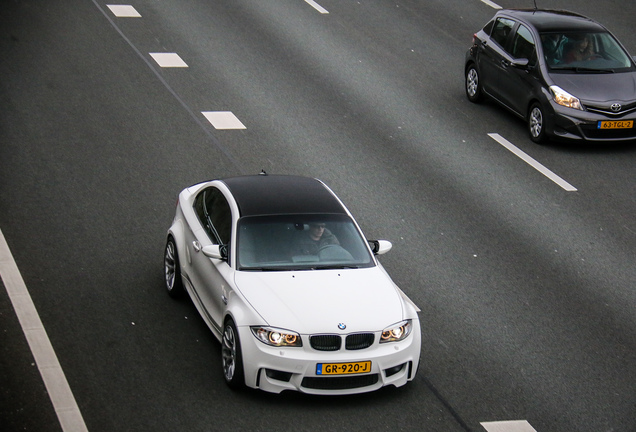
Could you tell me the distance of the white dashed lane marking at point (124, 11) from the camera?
70.2ft

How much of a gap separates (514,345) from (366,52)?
37.9 feet

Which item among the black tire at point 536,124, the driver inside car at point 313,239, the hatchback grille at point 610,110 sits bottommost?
the black tire at point 536,124

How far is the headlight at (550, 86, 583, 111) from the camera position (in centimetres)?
1580

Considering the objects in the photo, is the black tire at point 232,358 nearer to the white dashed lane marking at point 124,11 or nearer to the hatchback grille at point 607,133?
the hatchback grille at point 607,133

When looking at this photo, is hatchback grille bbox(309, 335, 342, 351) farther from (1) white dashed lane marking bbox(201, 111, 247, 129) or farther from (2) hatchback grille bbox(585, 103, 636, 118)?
(2) hatchback grille bbox(585, 103, 636, 118)

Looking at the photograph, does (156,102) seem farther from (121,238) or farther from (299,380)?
(299,380)

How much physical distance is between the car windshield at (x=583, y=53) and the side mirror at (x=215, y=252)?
30.3 ft

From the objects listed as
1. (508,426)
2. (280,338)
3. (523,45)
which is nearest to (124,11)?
(523,45)

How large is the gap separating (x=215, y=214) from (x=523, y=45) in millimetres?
9216

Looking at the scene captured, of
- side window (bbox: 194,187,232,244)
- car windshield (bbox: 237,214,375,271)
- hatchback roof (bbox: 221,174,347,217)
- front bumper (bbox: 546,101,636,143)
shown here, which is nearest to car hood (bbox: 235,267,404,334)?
car windshield (bbox: 237,214,375,271)

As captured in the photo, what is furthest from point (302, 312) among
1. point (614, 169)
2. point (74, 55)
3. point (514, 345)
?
point (74, 55)

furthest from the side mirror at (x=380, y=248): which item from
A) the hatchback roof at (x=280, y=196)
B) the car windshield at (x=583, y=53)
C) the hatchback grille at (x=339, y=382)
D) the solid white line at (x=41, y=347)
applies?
the car windshield at (x=583, y=53)

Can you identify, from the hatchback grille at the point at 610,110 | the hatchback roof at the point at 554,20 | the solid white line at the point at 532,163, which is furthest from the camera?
Answer: the hatchback roof at the point at 554,20

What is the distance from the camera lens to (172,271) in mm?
10406
